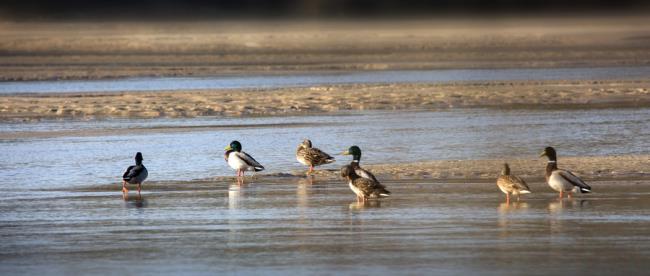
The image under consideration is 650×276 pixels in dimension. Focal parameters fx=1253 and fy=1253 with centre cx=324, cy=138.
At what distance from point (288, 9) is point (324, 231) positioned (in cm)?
5865

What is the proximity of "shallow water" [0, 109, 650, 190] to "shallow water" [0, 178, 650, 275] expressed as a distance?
7.01 feet

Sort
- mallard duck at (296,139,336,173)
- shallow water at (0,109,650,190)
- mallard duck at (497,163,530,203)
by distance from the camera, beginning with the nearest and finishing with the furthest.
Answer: mallard duck at (497,163,530,203), mallard duck at (296,139,336,173), shallow water at (0,109,650,190)

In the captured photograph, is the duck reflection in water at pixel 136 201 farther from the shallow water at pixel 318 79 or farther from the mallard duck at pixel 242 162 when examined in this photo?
the shallow water at pixel 318 79

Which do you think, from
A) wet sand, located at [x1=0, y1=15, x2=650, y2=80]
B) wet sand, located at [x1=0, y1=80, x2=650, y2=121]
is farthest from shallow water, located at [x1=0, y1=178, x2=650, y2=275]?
wet sand, located at [x1=0, y1=15, x2=650, y2=80]

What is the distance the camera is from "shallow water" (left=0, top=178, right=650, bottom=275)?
30.6 ft

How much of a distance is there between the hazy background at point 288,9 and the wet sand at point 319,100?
113ft

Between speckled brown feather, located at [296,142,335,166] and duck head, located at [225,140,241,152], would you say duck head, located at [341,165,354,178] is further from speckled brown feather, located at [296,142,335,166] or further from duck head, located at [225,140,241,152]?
duck head, located at [225,140,241,152]

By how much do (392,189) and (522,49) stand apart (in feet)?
115

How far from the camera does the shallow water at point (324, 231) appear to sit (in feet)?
30.6

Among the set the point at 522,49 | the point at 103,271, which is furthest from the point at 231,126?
the point at 522,49

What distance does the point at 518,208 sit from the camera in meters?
12.0

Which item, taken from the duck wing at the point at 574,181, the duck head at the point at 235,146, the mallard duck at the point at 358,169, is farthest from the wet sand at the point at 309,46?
the duck wing at the point at 574,181

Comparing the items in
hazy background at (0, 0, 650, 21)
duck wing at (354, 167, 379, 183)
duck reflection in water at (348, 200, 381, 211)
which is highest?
hazy background at (0, 0, 650, 21)

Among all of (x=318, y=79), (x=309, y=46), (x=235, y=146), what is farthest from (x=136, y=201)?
(x=309, y=46)
